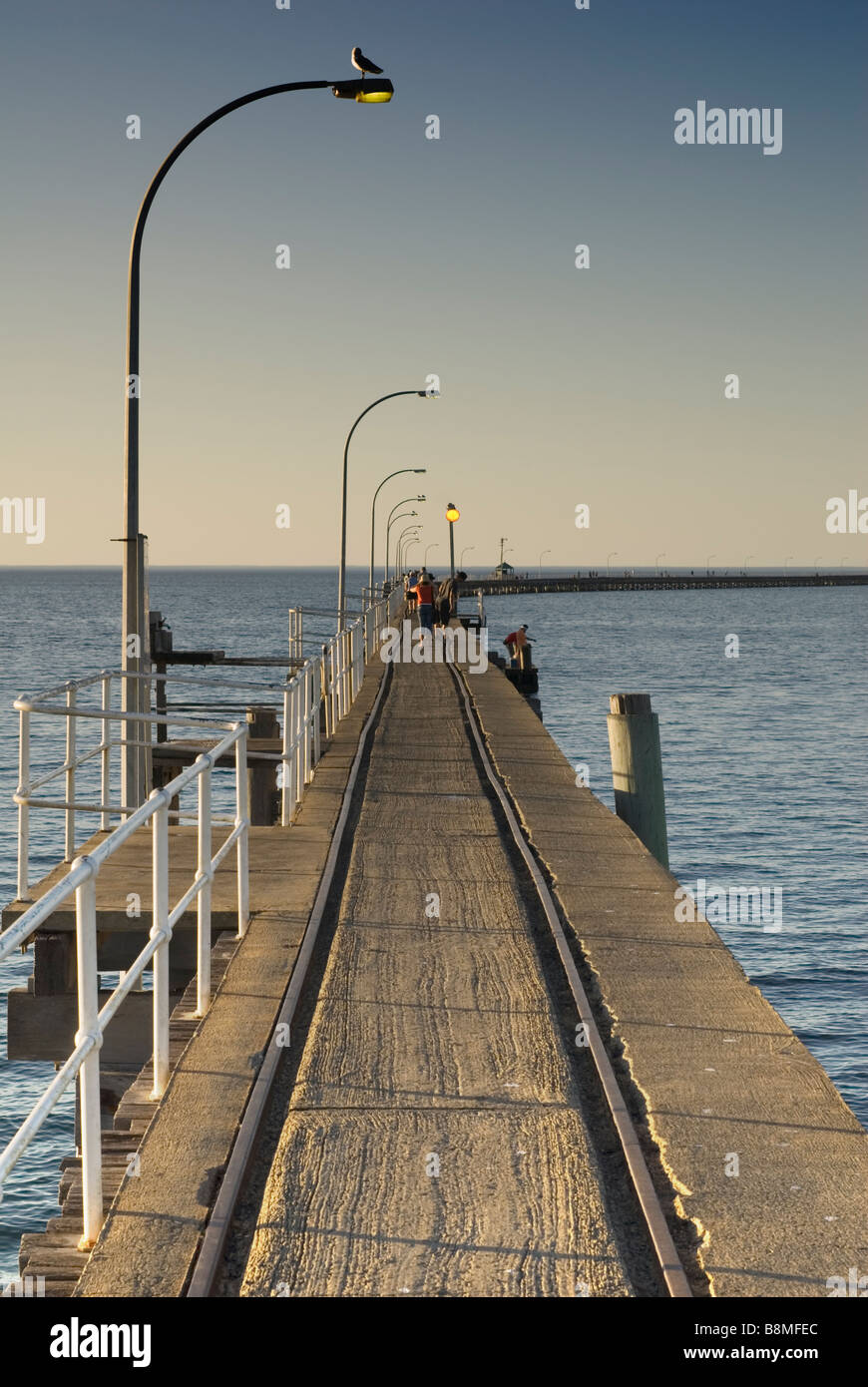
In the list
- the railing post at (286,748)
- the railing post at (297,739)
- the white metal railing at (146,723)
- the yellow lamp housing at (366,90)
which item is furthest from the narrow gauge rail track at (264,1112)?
the yellow lamp housing at (366,90)

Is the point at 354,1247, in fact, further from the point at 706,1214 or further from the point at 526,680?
the point at 526,680

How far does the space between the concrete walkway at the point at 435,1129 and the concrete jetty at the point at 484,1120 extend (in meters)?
0.01

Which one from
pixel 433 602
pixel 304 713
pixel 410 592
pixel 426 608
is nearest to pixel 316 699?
pixel 304 713

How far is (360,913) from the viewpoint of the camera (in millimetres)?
8641

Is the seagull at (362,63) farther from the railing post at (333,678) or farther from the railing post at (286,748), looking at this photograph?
the railing post at (333,678)

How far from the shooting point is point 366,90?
13242 millimetres

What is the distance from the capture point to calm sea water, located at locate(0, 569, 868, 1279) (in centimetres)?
1791

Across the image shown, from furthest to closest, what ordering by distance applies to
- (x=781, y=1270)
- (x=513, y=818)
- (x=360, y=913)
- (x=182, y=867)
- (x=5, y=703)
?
1. (x=5, y=703)
2. (x=513, y=818)
3. (x=182, y=867)
4. (x=360, y=913)
5. (x=781, y=1270)

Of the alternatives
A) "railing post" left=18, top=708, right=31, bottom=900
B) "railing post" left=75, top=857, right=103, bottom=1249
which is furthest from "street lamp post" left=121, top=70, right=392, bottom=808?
"railing post" left=75, top=857, right=103, bottom=1249

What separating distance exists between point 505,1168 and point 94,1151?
56.9 inches

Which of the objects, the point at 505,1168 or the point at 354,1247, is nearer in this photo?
the point at 354,1247

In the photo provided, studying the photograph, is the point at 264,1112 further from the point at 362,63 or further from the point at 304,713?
the point at 362,63

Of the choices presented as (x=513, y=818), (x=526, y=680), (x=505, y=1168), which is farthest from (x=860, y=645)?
(x=505, y=1168)

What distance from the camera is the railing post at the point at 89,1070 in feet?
14.5
